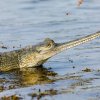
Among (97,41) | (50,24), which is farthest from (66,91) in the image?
(50,24)

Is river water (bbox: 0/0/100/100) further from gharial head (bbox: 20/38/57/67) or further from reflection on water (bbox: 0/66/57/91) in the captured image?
gharial head (bbox: 20/38/57/67)

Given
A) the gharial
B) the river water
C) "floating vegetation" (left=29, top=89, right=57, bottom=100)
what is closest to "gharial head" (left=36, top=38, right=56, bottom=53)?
the gharial

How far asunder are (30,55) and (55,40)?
259cm

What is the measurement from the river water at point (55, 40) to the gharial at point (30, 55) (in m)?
0.27

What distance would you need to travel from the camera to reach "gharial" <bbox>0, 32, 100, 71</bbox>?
14461mm

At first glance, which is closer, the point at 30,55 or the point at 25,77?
the point at 25,77

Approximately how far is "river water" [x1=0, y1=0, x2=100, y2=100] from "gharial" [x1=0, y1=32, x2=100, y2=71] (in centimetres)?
27

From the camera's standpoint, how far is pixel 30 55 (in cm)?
1478

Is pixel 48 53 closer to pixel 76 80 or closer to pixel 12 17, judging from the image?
pixel 76 80

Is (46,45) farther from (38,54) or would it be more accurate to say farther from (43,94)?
(43,94)

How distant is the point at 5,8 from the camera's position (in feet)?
74.7

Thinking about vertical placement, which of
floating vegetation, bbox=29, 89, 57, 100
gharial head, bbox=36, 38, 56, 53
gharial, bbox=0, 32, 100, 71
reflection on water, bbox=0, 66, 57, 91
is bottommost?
floating vegetation, bbox=29, 89, 57, 100

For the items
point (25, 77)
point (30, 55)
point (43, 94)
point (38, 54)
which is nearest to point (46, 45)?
point (38, 54)

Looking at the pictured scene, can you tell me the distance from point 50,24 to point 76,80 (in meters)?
7.47
